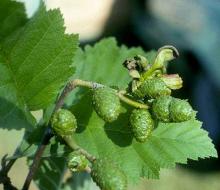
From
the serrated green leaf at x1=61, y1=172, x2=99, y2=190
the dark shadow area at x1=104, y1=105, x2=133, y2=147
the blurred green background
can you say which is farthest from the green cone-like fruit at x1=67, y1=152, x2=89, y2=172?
the blurred green background

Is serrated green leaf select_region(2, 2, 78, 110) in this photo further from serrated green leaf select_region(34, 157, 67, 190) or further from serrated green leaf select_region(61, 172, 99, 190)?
serrated green leaf select_region(61, 172, 99, 190)

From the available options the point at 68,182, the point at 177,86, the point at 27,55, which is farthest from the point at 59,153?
the point at 68,182

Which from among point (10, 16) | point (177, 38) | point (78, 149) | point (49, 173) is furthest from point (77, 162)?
point (177, 38)

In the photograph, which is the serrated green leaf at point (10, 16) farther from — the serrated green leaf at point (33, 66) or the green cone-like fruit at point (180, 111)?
the green cone-like fruit at point (180, 111)

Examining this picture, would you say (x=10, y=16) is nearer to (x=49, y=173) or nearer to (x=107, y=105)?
(x=107, y=105)

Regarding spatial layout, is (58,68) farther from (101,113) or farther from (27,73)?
(101,113)

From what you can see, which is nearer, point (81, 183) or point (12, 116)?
point (12, 116)

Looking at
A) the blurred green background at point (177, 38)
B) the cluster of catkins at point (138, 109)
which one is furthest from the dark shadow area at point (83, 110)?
the blurred green background at point (177, 38)
